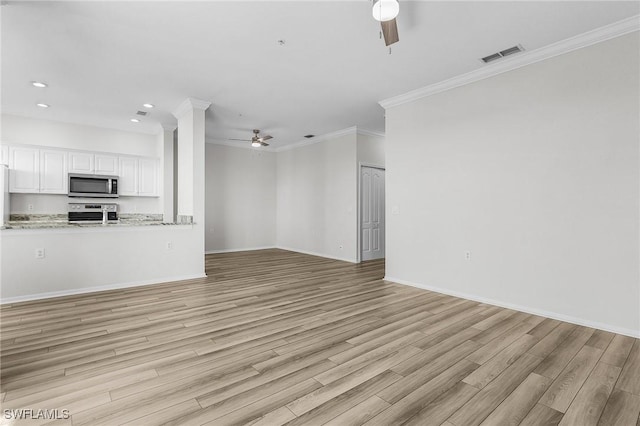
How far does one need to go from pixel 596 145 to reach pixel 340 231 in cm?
482

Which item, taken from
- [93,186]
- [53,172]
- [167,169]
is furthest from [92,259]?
[53,172]

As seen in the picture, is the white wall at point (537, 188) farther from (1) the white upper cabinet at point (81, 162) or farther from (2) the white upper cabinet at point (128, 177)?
(1) the white upper cabinet at point (81, 162)

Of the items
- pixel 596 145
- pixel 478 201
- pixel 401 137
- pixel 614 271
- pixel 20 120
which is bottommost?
pixel 614 271

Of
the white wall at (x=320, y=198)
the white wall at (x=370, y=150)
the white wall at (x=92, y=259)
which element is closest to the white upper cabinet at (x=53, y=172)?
the white wall at (x=92, y=259)

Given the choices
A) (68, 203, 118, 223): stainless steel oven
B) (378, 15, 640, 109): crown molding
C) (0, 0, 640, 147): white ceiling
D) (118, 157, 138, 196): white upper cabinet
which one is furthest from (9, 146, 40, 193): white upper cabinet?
(378, 15, 640, 109): crown molding

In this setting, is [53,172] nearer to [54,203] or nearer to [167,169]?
[54,203]

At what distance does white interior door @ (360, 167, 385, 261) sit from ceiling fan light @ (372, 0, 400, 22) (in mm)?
4704

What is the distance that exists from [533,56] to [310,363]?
400 cm

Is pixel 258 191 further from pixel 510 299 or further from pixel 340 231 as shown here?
pixel 510 299

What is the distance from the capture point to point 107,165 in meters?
6.57

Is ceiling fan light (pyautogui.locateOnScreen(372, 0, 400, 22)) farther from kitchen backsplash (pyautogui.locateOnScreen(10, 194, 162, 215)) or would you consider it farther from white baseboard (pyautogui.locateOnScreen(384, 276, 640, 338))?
kitchen backsplash (pyautogui.locateOnScreen(10, 194, 162, 215))

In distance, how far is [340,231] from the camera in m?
7.17

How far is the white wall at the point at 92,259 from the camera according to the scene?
386cm

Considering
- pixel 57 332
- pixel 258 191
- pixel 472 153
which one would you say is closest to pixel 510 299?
pixel 472 153
